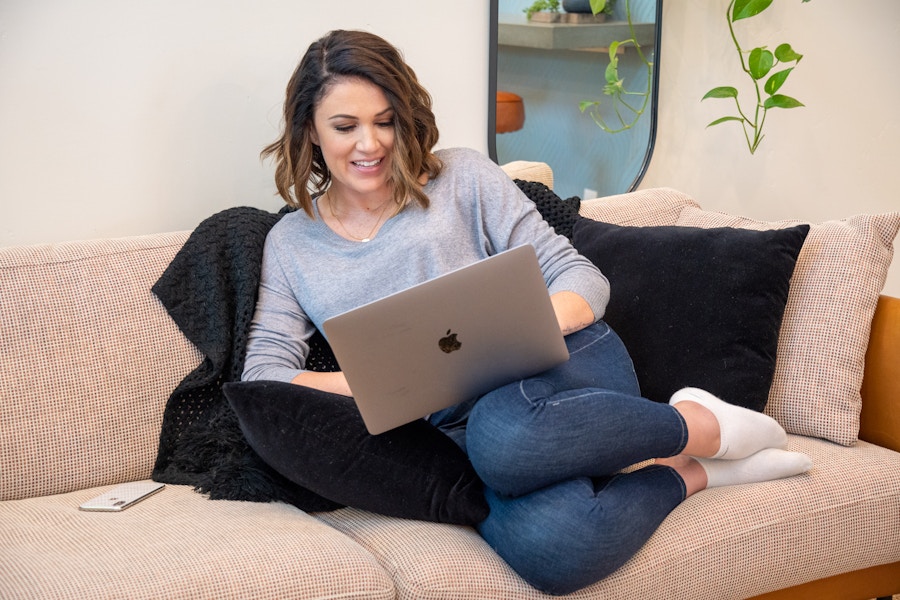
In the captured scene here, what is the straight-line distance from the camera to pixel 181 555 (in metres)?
1.24

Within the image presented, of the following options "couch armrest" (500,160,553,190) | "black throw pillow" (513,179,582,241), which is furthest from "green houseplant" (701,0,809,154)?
"black throw pillow" (513,179,582,241)

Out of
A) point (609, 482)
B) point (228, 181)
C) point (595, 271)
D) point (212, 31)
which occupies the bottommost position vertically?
point (609, 482)

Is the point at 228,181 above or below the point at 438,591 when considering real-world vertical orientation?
above

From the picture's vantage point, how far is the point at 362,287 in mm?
1679

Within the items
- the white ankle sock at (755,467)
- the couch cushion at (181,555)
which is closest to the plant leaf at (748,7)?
the white ankle sock at (755,467)

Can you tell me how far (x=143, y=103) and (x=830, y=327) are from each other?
1.38 metres

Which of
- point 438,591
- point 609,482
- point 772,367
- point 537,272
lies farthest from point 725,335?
point 438,591

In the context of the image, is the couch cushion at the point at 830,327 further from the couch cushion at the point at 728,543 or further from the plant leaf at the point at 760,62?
the plant leaf at the point at 760,62

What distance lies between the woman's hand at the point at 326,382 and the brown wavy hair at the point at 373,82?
1.12 ft

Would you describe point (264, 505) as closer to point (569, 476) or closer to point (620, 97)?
point (569, 476)

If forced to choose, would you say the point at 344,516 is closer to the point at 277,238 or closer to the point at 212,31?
the point at 277,238

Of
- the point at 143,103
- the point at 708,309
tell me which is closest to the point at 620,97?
the point at 708,309

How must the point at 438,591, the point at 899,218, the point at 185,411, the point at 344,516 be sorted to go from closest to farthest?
the point at 438,591 < the point at 344,516 < the point at 185,411 < the point at 899,218

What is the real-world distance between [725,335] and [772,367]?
Answer: 0.11m
